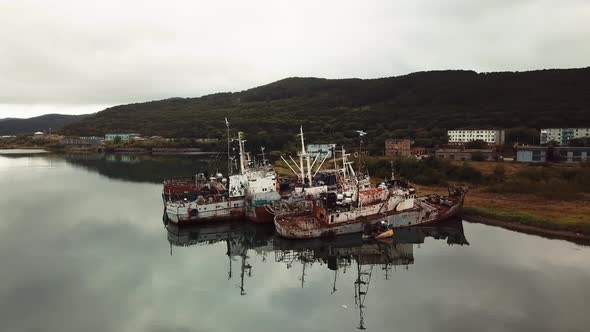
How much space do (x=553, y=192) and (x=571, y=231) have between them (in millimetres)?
13300

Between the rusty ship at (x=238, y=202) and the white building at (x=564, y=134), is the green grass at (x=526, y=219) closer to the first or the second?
the rusty ship at (x=238, y=202)

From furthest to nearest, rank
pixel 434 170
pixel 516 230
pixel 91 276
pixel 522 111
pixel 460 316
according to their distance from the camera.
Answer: pixel 522 111 → pixel 434 170 → pixel 516 230 → pixel 91 276 → pixel 460 316

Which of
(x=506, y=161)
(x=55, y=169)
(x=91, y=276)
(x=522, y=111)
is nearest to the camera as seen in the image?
(x=91, y=276)

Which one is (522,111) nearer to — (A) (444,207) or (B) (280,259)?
(A) (444,207)

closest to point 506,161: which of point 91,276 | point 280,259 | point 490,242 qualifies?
point 490,242

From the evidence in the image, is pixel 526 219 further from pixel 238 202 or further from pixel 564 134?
pixel 564 134

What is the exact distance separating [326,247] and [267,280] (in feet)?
25.9

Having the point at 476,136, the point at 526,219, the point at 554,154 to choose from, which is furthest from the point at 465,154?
the point at 526,219

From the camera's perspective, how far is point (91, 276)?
2959 centimetres

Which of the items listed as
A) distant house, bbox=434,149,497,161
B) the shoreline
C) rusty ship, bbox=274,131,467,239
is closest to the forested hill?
distant house, bbox=434,149,497,161

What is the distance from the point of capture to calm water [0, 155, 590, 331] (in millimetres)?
22984

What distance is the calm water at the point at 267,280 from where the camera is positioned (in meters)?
23.0

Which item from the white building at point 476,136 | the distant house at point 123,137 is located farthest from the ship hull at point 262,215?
the distant house at point 123,137

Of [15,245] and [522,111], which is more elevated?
[522,111]
